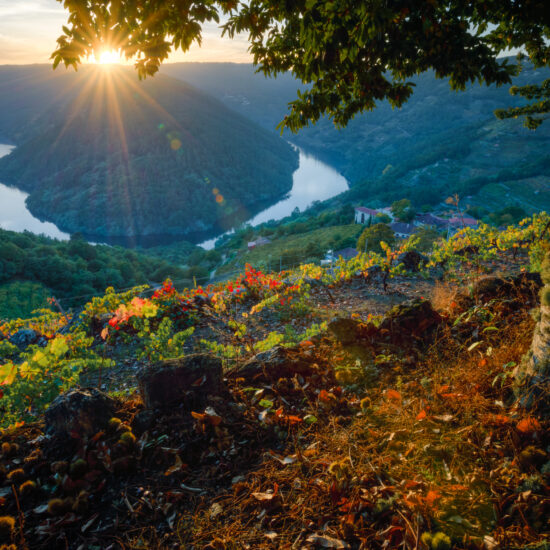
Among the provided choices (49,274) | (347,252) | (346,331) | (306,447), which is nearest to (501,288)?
(346,331)

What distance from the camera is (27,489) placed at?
203 cm

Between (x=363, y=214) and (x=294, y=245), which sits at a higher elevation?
(x=363, y=214)

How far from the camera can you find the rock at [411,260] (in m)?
9.48

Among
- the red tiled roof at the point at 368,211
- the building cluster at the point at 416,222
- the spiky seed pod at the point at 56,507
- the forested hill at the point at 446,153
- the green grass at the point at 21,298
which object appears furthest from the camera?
the forested hill at the point at 446,153

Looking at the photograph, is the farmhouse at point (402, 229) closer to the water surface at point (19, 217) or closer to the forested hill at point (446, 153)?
the forested hill at point (446, 153)

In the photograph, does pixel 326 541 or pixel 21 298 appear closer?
pixel 326 541

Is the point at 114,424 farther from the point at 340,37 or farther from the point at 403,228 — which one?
the point at 403,228

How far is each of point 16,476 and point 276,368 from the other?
6.93 feet

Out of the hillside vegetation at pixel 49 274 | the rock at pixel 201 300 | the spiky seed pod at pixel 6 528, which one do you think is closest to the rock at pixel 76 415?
the spiky seed pod at pixel 6 528

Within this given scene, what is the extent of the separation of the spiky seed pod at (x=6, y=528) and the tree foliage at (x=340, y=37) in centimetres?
A: 300

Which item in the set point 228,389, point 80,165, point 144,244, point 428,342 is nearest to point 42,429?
point 228,389

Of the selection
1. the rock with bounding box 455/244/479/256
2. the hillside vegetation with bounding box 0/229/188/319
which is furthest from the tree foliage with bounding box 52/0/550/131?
the hillside vegetation with bounding box 0/229/188/319

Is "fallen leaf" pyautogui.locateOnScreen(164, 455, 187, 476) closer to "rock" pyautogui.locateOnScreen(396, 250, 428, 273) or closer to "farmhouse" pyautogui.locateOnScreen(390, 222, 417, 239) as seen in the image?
"rock" pyautogui.locateOnScreen(396, 250, 428, 273)

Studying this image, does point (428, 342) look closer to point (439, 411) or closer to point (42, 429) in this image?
point (439, 411)
